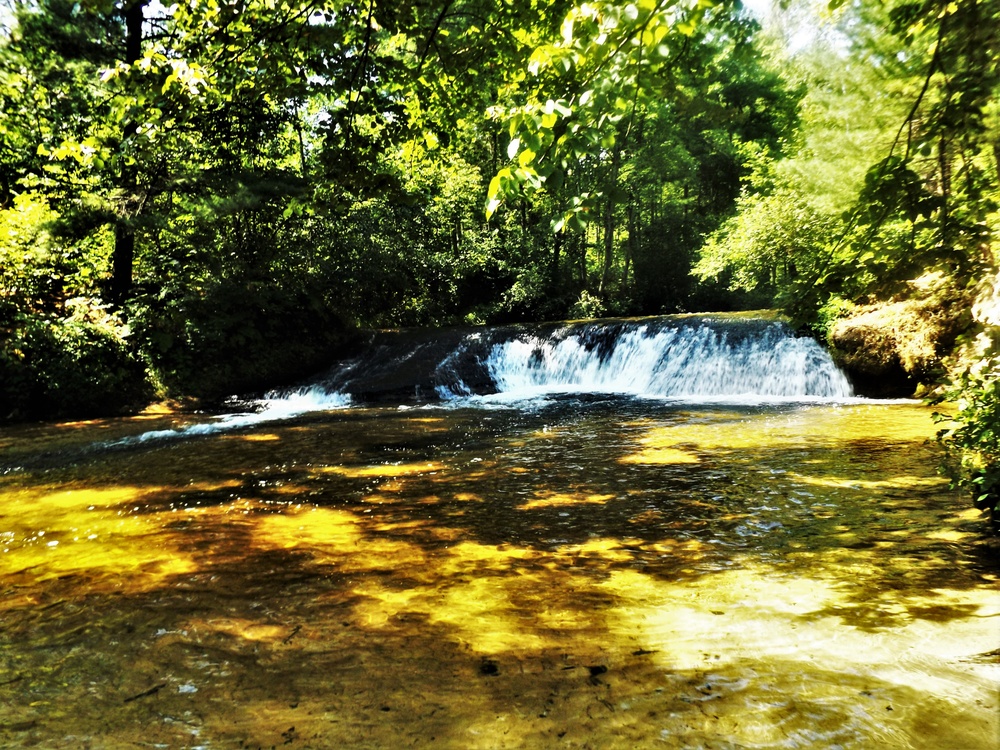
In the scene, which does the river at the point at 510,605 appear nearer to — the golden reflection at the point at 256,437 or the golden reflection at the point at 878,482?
the golden reflection at the point at 878,482

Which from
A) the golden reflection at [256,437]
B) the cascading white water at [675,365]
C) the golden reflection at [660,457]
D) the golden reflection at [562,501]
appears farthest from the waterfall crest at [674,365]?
the golden reflection at [562,501]

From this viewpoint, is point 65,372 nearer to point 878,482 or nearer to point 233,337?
point 233,337

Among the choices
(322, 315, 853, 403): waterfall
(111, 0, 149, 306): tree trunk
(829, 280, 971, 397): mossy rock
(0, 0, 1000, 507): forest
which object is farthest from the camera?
(322, 315, 853, 403): waterfall

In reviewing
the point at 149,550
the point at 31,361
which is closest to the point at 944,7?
the point at 149,550

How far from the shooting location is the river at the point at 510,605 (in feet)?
7.11

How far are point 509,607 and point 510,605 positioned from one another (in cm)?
3

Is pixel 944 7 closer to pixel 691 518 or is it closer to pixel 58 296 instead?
pixel 691 518

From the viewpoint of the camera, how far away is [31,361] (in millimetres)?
11859

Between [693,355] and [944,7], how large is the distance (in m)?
10.9

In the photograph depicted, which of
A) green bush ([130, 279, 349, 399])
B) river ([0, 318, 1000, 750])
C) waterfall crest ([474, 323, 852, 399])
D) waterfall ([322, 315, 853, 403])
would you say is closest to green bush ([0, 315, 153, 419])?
green bush ([130, 279, 349, 399])

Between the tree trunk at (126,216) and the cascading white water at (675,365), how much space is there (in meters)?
8.54

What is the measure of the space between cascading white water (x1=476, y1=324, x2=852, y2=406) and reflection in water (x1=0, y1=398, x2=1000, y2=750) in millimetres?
6404

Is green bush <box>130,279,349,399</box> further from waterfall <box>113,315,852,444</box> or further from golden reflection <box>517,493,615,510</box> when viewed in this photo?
golden reflection <box>517,493,615,510</box>

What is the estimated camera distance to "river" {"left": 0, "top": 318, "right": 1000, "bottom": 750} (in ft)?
7.11
